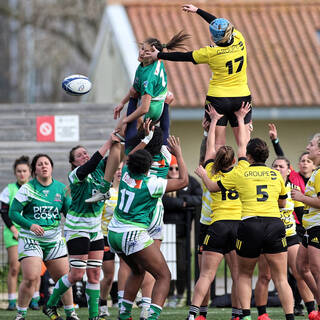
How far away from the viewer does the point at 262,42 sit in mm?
20875

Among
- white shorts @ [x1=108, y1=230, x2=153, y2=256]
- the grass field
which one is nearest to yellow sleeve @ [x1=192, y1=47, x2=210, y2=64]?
white shorts @ [x1=108, y1=230, x2=153, y2=256]

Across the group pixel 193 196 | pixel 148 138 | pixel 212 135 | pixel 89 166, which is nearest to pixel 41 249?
pixel 89 166

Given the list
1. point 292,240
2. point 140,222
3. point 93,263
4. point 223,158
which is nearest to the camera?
point 140,222

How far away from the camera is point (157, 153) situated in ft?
30.8

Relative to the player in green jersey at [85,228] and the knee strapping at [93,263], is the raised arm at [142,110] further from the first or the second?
the knee strapping at [93,263]

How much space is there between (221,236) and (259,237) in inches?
29.3

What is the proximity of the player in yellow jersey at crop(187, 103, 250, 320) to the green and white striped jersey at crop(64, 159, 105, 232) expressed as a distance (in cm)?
127

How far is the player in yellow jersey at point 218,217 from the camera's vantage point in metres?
9.45

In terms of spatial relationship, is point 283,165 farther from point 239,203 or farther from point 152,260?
point 152,260

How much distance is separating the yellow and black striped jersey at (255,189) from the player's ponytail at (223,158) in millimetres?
380

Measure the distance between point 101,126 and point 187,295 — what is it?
13.6 feet

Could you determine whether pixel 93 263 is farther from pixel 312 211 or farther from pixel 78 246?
pixel 312 211

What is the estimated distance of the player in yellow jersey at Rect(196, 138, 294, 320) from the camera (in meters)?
8.95

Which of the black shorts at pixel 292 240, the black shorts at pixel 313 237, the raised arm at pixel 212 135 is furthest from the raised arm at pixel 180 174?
the black shorts at pixel 292 240
